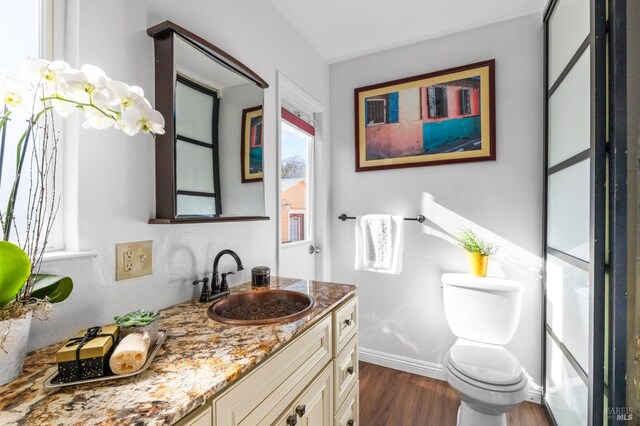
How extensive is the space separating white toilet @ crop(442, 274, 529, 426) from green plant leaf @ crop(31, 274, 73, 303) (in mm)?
1595

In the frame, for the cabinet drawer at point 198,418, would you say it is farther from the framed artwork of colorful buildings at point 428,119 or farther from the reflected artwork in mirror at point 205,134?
the framed artwork of colorful buildings at point 428,119

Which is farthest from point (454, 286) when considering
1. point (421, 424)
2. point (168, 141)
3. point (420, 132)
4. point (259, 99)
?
point (168, 141)

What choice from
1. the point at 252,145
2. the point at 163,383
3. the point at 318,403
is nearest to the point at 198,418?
the point at 163,383

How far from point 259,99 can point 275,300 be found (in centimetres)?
107

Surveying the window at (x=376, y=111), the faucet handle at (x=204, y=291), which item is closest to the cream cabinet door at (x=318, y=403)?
the faucet handle at (x=204, y=291)

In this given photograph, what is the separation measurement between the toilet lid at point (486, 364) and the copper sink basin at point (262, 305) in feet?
2.86

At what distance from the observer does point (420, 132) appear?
215 cm

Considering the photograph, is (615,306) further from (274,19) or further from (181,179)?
(274,19)

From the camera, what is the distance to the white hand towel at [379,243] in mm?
Result: 2146

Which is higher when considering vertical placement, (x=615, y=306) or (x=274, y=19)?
(x=274, y=19)

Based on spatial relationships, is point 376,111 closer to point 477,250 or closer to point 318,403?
point 477,250

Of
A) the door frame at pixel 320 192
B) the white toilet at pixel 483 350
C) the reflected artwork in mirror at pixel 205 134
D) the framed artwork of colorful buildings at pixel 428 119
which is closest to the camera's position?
the reflected artwork in mirror at pixel 205 134

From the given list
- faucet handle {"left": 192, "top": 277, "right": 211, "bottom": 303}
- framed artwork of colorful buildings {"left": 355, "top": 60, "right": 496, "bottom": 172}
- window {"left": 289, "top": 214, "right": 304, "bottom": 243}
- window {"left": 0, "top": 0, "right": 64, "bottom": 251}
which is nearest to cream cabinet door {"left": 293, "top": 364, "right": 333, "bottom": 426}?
faucet handle {"left": 192, "top": 277, "right": 211, "bottom": 303}

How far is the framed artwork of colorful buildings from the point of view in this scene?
199 cm
